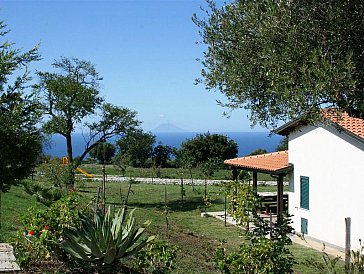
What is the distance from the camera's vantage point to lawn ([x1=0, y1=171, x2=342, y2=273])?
459 inches

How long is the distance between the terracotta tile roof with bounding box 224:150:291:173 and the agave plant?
12146 mm

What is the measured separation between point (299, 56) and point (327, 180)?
11.8 metres

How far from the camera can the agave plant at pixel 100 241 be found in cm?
741

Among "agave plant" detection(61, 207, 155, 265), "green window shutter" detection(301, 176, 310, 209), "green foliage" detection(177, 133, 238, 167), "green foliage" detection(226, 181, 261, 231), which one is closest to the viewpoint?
"agave plant" detection(61, 207, 155, 265)

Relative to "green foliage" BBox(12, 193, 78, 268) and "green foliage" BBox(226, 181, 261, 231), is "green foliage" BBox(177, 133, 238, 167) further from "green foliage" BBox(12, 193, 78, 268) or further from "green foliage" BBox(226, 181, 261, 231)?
"green foliage" BBox(12, 193, 78, 268)

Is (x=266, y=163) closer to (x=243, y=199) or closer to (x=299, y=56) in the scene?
(x=243, y=199)

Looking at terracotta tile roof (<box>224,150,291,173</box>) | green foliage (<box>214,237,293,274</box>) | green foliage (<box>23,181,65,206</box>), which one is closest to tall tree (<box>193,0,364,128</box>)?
green foliage (<box>214,237,293,274</box>)

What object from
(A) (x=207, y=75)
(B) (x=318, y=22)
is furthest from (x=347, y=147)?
(B) (x=318, y=22)

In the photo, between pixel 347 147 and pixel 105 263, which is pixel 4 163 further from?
pixel 347 147

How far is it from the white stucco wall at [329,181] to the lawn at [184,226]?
1448 millimetres

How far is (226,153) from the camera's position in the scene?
56.2 m

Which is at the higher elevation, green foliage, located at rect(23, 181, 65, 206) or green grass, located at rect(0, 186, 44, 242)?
green foliage, located at rect(23, 181, 65, 206)

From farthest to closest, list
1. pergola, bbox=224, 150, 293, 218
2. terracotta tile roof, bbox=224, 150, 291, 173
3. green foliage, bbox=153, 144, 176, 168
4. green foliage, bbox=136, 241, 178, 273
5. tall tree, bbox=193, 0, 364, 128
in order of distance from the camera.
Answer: green foliage, bbox=153, 144, 176, 168 < terracotta tile roof, bbox=224, 150, 291, 173 < pergola, bbox=224, 150, 293, 218 < green foliage, bbox=136, 241, 178, 273 < tall tree, bbox=193, 0, 364, 128

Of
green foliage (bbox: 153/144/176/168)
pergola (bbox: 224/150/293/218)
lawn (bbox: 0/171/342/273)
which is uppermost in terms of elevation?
green foliage (bbox: 153/144/176/168)
